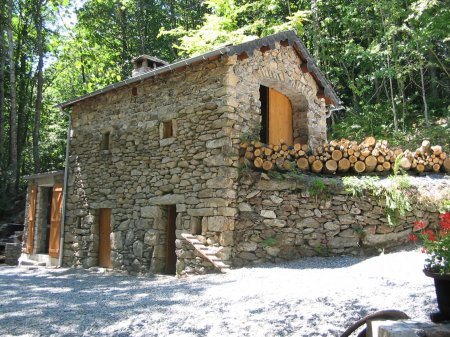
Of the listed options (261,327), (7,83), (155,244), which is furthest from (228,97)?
(7,83)

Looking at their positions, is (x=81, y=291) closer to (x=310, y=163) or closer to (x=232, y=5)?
(x=310, y=163)

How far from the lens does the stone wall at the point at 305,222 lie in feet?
25.2

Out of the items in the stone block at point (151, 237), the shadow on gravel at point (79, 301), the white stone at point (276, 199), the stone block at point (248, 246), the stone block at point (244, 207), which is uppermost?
the white stone at point (276, 199)

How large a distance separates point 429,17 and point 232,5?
7.45m

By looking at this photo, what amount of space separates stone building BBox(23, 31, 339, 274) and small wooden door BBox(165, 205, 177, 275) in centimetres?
2

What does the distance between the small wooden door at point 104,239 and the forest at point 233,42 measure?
22.3 ft

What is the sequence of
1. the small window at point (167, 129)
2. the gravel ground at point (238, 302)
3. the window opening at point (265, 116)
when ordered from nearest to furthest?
the gravel ground at point (238, 302)
the small window at point (167, 129)
the window opening at point (265, 116)

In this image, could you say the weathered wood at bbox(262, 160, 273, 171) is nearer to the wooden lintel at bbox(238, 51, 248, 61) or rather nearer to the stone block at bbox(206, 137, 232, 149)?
the stone block at bbox(206, 137, 232, 149)

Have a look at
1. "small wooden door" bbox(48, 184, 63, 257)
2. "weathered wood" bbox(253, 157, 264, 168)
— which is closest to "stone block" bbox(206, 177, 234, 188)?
"weathered wood" bbox(253, 157, 264, 168)

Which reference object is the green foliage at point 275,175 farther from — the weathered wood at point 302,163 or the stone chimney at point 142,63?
the stone chimney at point 142,63

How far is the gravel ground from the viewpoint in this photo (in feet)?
12.8

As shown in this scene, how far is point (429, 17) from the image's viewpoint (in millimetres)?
13984

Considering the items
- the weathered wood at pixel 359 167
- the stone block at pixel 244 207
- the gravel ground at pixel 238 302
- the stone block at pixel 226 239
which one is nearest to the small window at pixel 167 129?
the stone block at pixel 244 207

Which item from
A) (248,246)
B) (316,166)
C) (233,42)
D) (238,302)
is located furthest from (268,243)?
(233,42)
